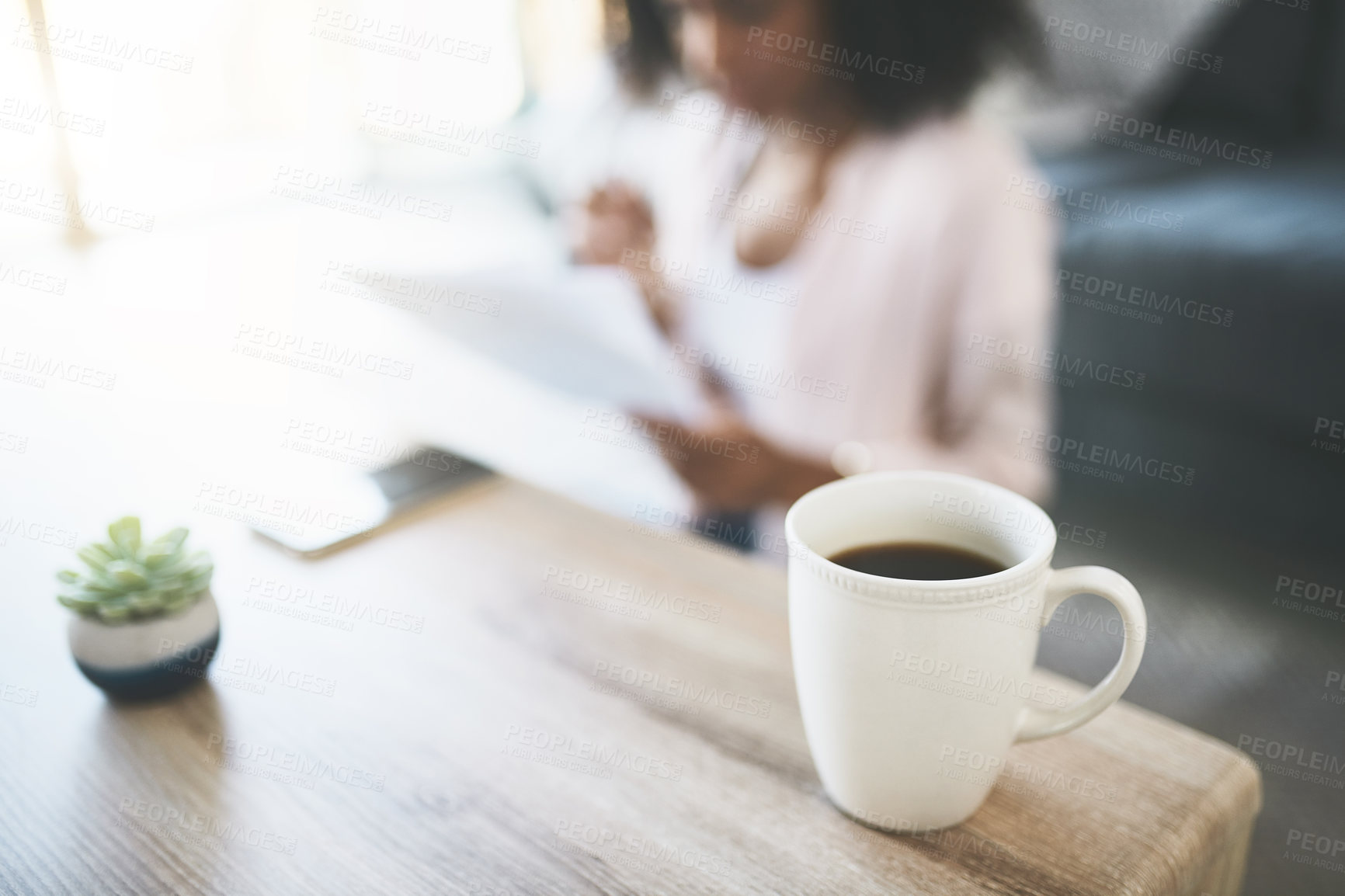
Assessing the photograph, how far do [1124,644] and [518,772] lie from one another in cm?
28

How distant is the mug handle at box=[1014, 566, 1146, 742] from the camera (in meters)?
0.41

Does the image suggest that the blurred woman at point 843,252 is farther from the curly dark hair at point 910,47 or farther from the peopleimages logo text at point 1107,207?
the peopleimages logo text at point 1107,207

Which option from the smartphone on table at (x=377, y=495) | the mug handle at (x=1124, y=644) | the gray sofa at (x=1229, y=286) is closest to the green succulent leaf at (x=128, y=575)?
the smartphone on table at (x=377, y=495)

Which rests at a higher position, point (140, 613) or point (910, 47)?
point (910, 47)

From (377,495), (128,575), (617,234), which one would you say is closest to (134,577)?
(128,575)

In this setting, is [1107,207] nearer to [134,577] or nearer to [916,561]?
[916,561]

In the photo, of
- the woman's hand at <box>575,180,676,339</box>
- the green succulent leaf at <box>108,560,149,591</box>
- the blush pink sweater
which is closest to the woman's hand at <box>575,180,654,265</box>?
the woman's hand at <box>575,180,676,339</box>

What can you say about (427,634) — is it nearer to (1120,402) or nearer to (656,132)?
(656,132)

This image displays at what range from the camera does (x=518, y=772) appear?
48 centimetres

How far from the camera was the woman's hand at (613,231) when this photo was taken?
119cm

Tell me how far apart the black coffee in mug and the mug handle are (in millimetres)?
26

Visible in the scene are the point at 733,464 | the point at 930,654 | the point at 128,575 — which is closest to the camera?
the point at 930,654

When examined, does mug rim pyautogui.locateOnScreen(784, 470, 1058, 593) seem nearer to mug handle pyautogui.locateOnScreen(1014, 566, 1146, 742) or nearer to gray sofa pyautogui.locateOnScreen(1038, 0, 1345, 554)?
mug handle pyautogui.locateOnScreen(1014, 566, 1146, 742)

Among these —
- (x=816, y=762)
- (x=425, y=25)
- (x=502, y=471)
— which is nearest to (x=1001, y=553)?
(x=816, y=762)
